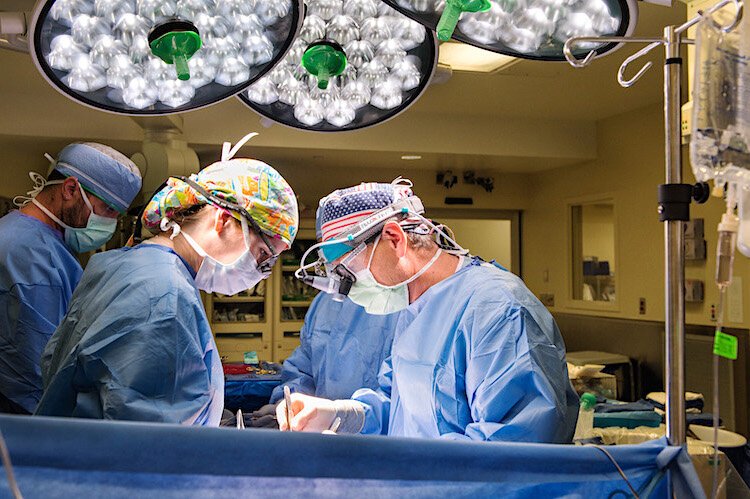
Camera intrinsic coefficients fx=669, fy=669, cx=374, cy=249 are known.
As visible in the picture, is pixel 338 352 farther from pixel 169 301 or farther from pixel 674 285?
pixel 674 285

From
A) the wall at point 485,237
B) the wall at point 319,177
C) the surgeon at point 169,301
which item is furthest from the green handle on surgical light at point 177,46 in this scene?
the wall at point 485,237

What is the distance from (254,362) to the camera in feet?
13.9

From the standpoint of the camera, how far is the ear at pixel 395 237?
1.84 m

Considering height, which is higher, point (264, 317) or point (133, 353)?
point (133, 353)

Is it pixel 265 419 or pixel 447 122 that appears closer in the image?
pixel 265 419

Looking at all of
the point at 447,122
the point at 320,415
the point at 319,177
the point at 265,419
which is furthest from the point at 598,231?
the point at 320,415

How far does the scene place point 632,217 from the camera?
522 centimetres

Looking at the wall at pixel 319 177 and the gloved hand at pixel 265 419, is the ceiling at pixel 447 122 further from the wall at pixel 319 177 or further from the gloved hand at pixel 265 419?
the gloved hand at pixel 265 419

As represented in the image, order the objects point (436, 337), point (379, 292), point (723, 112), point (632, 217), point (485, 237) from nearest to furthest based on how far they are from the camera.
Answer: point (723, 112)
point (436, 337)
point (379, 292)
point (632, 217)
point (485, 237)

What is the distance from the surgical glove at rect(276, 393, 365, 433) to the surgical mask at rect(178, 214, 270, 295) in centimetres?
36

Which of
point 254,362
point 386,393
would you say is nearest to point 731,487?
point 386,393

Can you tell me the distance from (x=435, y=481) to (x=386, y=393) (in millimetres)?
1251

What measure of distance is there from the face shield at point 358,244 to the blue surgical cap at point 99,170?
42.9 inches

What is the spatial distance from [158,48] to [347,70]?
44 cm
